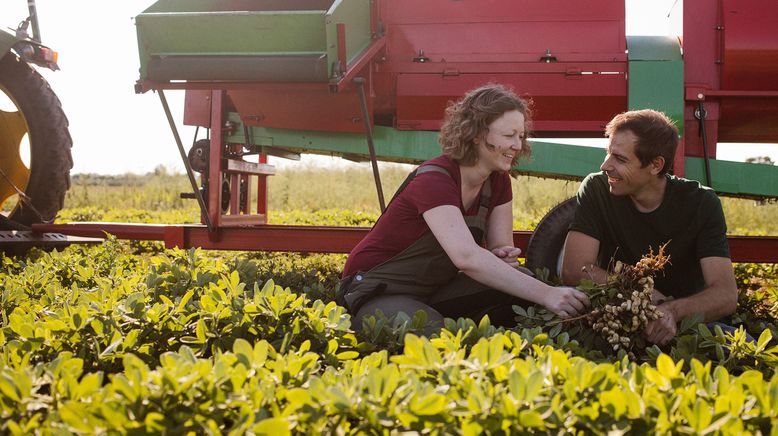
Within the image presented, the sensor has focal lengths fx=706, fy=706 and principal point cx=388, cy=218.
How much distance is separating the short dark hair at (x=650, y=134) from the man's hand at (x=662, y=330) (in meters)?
0.92

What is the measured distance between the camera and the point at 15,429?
5.17 ft

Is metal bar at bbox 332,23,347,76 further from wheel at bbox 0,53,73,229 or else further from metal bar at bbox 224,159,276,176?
wheel at bbox 0,53,73,229

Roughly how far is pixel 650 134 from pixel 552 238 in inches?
50.3

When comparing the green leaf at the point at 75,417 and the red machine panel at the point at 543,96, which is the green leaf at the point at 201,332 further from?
the red machine panel at the point at 543,96

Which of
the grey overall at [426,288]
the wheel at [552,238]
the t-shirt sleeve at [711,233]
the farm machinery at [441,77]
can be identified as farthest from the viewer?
the farm machinery at [441,77]

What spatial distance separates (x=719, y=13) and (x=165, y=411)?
4735 millimetres

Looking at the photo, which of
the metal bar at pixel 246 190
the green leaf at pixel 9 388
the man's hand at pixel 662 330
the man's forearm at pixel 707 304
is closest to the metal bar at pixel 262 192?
the metal bar at pixel 246 190

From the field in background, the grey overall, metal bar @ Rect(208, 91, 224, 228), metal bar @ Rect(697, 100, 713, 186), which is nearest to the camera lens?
the grey overall

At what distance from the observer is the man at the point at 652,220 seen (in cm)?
328

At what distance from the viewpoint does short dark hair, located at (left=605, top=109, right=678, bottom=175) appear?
3.34m

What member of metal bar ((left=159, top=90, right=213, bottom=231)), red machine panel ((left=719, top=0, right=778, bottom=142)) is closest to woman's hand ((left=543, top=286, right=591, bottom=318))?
red machine panel ((left=719, top=0, right=778, bottom=142))

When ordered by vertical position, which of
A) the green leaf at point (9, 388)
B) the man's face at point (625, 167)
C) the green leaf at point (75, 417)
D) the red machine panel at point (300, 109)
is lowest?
the green leaf at point (75, 417)

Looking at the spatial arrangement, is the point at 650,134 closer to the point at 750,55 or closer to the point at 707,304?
the point at 707,304

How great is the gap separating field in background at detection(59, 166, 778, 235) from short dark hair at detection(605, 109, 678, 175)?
16.8 feet
